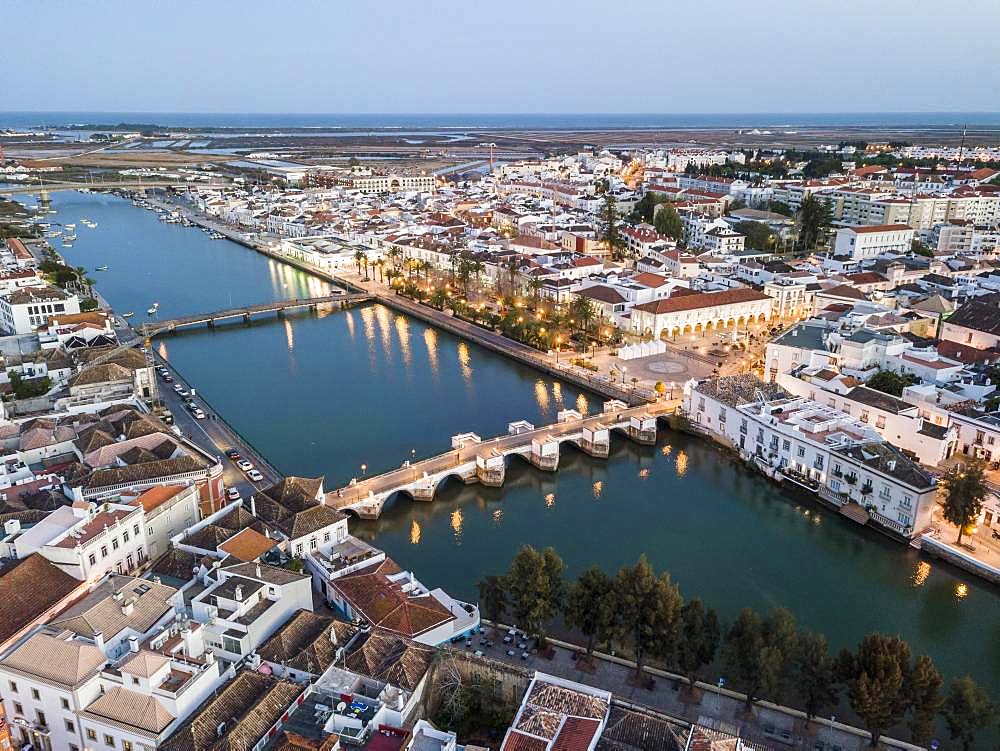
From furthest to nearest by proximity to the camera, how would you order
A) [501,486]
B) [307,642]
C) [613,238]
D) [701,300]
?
[613,238]
[701,300]
[501,486]
[307,642]

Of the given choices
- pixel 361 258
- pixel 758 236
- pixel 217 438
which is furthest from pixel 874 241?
pixel 217 438

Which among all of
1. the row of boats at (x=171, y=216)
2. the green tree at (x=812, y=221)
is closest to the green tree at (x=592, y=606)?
the green tree at (x=812, y=221)

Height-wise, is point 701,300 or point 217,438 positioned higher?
point 701,300

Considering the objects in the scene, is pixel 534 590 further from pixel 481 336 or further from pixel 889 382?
pixel 481 336

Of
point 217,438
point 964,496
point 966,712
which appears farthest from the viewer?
point 217,438

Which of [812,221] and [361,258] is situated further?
[812,221]
